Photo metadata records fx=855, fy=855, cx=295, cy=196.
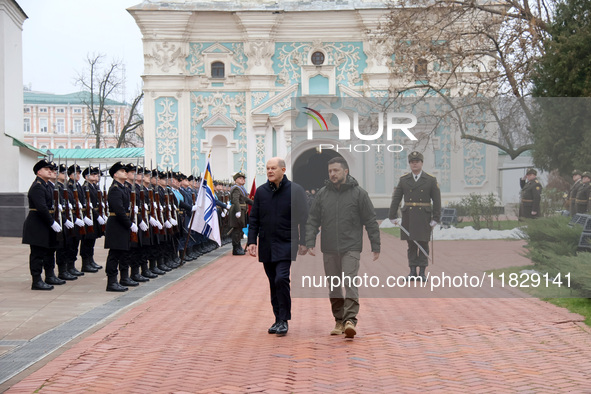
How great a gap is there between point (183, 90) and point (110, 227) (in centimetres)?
2817

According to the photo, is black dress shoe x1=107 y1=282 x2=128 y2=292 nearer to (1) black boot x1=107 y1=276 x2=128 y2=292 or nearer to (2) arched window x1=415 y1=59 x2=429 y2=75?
(1) black boot x1=107 y1=276 x2=128 y2=292

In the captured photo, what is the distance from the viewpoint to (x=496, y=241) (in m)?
12.1

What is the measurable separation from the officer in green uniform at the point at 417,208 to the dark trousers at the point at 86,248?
7.69 metres

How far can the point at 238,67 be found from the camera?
42.0 m

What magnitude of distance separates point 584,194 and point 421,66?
12015mm

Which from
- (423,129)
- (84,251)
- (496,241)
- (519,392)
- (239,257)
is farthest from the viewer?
(239,257)

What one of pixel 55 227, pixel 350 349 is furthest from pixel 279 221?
pixel 55 227

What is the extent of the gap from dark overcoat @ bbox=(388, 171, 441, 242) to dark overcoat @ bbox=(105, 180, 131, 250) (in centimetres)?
472

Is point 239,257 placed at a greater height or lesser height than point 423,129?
lesser

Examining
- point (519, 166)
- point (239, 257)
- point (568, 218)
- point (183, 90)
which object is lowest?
point (239, 257)

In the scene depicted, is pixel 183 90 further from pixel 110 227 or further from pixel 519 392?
pixel 519 392

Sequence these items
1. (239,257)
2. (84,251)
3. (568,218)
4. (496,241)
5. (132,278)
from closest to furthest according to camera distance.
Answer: (496,241), (568,218), (132,278), (84,251), (239,257)

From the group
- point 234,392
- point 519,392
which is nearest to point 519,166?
point 519,392

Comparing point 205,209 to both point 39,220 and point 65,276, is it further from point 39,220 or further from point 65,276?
point 39,220
